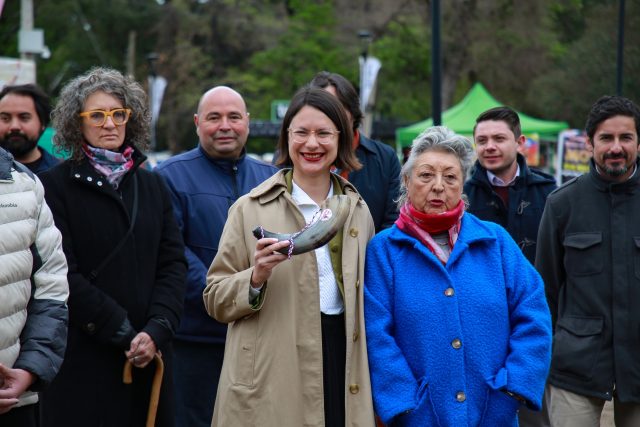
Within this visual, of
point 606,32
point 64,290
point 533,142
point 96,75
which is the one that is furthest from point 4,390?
point 533,142

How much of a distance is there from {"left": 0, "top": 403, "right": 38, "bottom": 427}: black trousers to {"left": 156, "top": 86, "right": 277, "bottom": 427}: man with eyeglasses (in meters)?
1.64

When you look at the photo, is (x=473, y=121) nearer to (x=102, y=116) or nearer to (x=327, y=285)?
(x=102, y=116)

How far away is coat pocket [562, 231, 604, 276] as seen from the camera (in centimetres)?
523

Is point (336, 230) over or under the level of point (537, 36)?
under

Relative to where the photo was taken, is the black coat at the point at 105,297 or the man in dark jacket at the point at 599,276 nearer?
the black coat at the point at 105,297

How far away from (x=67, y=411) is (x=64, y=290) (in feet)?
2.71

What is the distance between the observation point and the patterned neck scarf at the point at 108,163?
15.5 feet

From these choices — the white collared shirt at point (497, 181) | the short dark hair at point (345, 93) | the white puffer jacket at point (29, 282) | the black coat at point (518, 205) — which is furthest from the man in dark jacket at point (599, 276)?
the white puffer jacket at point (29, 282)

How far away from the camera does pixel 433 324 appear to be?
390 cm

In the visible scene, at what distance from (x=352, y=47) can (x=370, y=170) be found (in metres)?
31.3

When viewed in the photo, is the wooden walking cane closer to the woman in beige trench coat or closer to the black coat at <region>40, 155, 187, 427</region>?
the black coat at <region>40, 155, 187, 427</region>

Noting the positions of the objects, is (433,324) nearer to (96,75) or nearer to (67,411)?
(67,411)

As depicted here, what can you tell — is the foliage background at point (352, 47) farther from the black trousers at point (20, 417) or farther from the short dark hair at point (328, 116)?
the black trousers at point (20, 417)

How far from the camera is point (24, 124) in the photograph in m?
6.38
